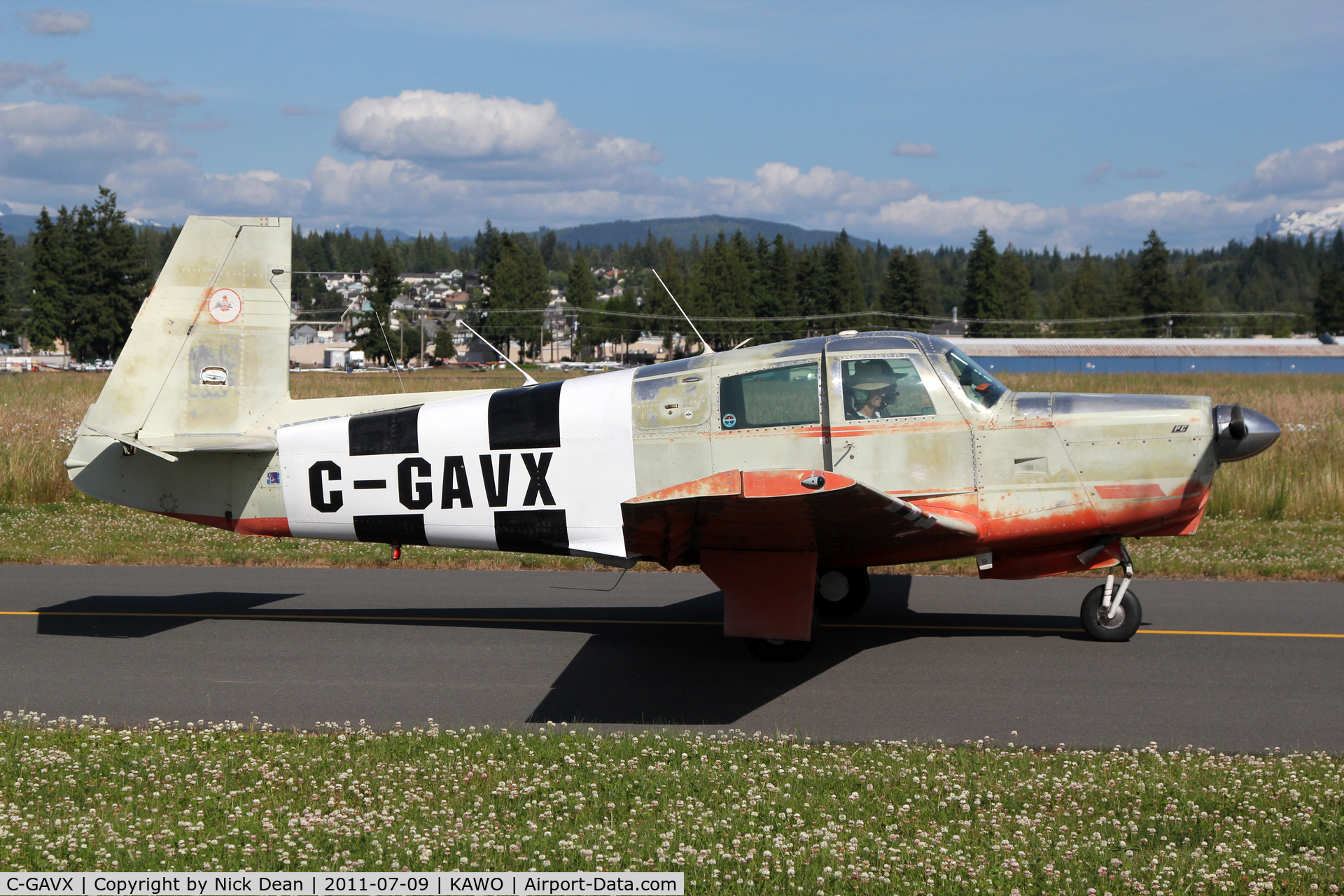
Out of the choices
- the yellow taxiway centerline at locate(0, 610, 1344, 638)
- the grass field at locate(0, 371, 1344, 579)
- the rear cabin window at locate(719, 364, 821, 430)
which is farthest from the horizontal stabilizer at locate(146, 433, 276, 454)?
the rear cabin window at locate(719, 364, 821, 430)

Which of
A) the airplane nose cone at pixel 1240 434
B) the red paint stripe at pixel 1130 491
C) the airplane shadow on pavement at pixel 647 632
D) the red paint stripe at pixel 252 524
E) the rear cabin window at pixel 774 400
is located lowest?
the airplane shadow on pavement at pixel 647 632

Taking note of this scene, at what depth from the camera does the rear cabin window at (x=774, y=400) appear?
772 centimetres

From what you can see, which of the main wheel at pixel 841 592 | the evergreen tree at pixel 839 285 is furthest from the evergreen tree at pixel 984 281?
the main wheel at pixel 841 592

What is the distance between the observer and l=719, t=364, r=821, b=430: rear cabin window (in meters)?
7.72

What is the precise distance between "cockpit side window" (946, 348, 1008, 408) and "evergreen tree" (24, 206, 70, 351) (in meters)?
90.9

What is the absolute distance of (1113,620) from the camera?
8.35m

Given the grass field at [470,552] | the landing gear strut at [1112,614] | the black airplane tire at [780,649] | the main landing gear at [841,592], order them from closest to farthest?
the black airplane tire at [780,649]
the landing gear strut at [1112,614]
the main landing gear at [841,592]
the grass field at [470,552]

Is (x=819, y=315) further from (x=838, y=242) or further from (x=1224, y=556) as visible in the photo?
(x=1224, y=556)

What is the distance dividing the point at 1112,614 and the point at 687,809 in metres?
4.93

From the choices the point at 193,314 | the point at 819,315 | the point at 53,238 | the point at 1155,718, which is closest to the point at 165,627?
the point at 193,314

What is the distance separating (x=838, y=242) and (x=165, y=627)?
111 metres

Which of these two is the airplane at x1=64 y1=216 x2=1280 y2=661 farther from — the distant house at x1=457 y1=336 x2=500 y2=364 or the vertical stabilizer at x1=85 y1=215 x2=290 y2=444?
the distant house at x1=457 y1=336 x2=500 y2=364

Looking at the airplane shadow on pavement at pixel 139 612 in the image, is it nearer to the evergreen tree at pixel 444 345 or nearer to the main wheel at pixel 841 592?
the main wheel at pixel 841 592

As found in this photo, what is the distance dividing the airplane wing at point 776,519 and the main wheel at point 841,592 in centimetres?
126
